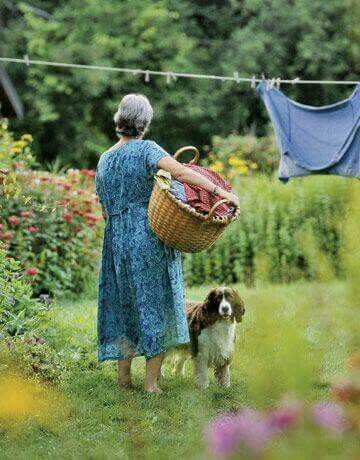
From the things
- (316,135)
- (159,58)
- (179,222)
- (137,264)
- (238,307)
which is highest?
(159,58)

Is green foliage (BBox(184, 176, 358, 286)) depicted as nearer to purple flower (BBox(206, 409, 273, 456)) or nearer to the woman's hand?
the woman's hand

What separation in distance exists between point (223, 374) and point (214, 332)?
0.88 feet

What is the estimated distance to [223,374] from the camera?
17.1 feet

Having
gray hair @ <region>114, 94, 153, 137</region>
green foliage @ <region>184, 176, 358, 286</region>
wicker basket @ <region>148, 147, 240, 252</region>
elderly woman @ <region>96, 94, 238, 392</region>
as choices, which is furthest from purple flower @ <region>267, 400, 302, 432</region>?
green foliage @ <region>184, 176, 358, 286</region>

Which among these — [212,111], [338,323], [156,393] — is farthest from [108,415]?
[212,111]

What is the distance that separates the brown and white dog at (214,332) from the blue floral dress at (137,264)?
0.60ft

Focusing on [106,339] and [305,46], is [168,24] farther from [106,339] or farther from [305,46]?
[106,339]

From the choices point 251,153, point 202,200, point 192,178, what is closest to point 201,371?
point 202,200

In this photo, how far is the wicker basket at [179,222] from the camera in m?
4.49

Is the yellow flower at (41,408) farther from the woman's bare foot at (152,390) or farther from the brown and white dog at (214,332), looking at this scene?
the brown and white dog at (214,332)

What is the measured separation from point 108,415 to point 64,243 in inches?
160

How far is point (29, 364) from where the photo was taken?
480cm

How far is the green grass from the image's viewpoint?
1.85 meters

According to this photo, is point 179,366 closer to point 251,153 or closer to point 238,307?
point 238,307
